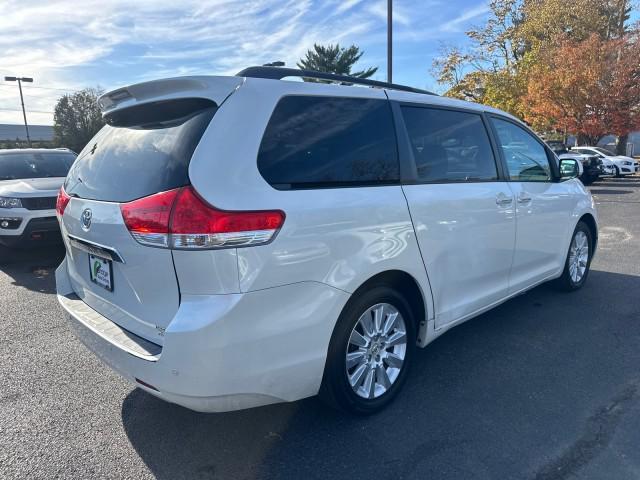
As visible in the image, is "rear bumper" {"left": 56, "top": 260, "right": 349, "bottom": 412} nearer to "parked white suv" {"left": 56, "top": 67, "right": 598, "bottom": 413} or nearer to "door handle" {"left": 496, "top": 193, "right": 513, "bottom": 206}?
"parked white suv" {"left": 56, "top": 67, "right": 598, "bottom": 413}

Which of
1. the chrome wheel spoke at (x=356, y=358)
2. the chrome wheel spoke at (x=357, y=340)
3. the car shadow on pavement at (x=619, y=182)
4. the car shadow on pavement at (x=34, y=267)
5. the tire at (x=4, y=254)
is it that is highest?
the chrome wheel spoke at (x=357, y=340)

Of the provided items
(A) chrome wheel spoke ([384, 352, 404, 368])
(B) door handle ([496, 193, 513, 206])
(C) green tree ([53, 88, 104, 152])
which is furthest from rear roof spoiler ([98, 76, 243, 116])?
(C) green tree ([53, 88, 104, 152])

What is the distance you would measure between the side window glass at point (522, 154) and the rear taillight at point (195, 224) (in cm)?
253

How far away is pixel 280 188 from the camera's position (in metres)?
2.29

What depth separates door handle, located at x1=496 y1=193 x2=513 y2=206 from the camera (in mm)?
3632

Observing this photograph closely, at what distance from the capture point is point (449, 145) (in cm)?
340

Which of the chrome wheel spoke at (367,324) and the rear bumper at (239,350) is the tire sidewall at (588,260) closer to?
the chrome wheel spoke at (367,324)

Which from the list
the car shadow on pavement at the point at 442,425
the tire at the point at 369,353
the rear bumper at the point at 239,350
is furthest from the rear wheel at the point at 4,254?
the tire at the point at 369,353

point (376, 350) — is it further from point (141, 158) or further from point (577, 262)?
point (577, 262)

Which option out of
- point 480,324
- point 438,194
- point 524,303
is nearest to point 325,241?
point 438,194

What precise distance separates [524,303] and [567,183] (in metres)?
1.26

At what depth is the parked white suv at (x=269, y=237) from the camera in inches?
83.8

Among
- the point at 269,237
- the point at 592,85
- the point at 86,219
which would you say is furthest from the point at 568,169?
the point at 592,85

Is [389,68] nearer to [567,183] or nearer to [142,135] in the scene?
[567,183]
